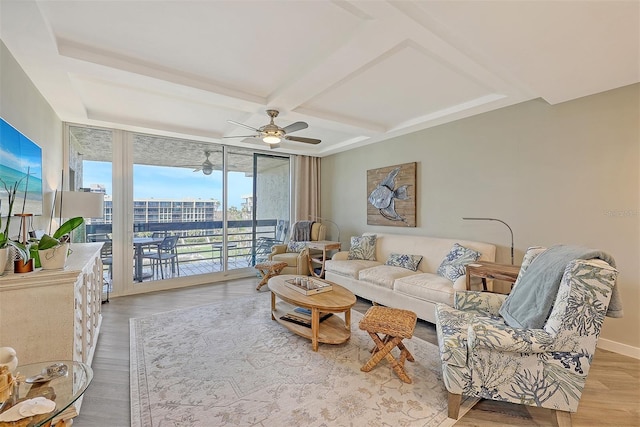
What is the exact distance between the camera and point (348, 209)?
223 inches

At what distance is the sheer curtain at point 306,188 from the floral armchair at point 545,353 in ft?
14.7

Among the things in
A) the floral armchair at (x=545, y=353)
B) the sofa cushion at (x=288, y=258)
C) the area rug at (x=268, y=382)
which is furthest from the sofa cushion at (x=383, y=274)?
the floral armchair at (x=545, y=353)

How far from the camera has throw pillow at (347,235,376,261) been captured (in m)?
4.50

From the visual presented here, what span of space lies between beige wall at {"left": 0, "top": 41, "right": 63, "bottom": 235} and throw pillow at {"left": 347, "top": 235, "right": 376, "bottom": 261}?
3801mm

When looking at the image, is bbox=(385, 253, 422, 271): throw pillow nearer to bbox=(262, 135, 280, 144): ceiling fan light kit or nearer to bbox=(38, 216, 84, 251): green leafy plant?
bbox=(262, 135, 280, 144): ceiling fan light kit

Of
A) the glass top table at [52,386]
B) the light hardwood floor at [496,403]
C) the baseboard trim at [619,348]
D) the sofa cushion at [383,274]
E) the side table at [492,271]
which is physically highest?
the side table at [492,271]

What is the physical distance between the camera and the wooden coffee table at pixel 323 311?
2619mm

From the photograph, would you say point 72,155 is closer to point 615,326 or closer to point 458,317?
point 458,317

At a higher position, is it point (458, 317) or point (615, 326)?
point (458, 317)

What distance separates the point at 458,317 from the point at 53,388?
241cm

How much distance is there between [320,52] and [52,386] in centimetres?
256

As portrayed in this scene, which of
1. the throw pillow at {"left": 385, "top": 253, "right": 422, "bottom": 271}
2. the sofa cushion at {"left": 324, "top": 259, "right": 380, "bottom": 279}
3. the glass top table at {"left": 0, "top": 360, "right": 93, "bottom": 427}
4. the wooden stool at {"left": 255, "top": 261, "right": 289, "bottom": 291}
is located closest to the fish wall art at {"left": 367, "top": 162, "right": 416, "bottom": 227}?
the throw pillow at {"left": 385, "top": 253, "right": 422, "bottom": 271}

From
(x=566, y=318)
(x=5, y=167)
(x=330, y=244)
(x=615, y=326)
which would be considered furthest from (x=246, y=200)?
(x=615, y=326)

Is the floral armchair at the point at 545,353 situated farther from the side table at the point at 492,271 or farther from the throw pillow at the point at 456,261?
the throw pillow at the point at 456,261
